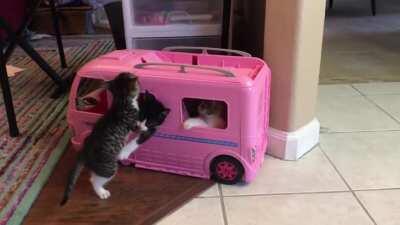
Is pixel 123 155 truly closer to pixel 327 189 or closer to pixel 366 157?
pixel 327 189

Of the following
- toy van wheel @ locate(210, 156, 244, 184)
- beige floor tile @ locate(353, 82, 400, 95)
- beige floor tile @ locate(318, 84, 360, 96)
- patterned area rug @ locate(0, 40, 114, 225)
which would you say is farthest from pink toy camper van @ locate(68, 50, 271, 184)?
beige floor tile @ locate(353, 82, 400, 95)

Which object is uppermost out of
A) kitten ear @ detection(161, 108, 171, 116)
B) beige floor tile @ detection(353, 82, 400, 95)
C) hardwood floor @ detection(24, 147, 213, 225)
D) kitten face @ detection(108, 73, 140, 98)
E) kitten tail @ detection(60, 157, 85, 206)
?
kitten face @ detection(108, 73, 140, 98)

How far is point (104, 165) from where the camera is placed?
1.00 m

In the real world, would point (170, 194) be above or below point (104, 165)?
below

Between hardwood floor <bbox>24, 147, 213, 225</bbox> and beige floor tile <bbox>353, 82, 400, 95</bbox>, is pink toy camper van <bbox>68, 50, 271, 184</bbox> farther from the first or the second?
beige floor tile <bbox>353, 82, 400, 95</bbox>

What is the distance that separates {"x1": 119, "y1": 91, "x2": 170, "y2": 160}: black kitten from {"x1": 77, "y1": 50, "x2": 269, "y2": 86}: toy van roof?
0.07 m

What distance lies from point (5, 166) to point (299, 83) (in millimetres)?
888

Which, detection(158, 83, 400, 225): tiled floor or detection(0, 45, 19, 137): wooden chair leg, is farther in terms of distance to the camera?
detection(0, 45, 19, 137): wooden chair leg

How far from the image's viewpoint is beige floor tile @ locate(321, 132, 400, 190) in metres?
1.16

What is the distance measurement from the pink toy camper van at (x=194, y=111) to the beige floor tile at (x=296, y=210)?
3.6 inches

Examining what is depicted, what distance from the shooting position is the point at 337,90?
1.86m

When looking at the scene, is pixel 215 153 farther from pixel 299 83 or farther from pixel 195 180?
pixel 299 83

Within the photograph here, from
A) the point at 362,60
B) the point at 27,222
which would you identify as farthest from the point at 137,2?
the point at 362,60

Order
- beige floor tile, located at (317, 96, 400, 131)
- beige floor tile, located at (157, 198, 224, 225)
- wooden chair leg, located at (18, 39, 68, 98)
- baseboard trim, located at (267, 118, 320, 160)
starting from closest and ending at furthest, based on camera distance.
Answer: beige floor tile, located at (157, 198, 224, 225) < baseboard trim, located at (267, 118, 320, 160) < beige floor tile, located at (317, 96, 400, 131) < wooden chair leg, located at (18, 39, 68, 98)
